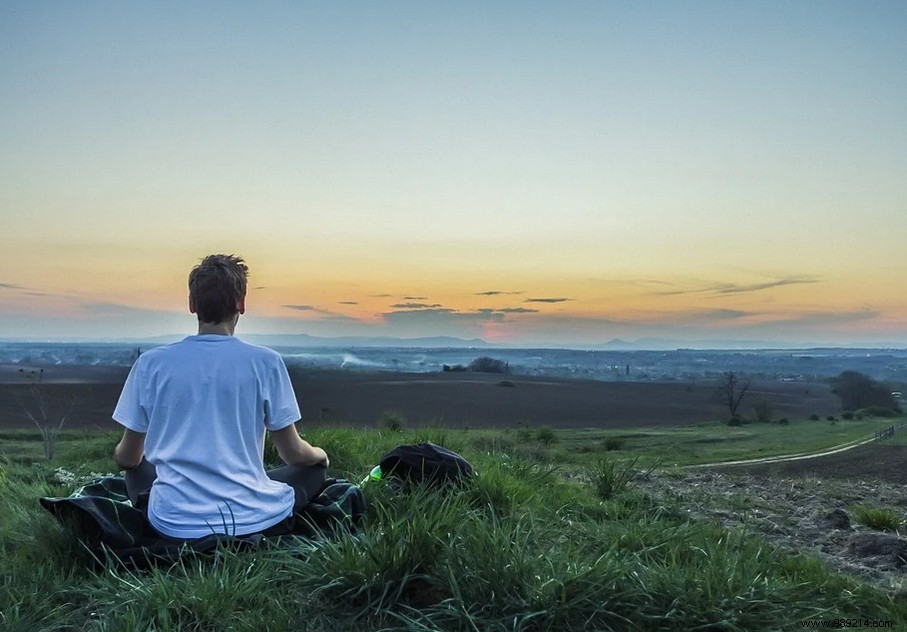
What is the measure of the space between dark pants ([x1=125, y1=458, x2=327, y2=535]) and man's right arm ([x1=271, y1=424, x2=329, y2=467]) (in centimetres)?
14

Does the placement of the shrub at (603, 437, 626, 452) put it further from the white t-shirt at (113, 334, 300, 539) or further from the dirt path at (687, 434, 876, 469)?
the white t-shirt at (113, 334, 300, 539)

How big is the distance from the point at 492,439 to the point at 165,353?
5.40 metres

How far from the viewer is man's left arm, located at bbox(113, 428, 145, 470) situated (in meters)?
3.79

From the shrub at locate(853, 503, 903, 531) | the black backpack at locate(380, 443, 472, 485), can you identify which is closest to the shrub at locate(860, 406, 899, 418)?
the shrub at locate(853, 503, 903, 531)

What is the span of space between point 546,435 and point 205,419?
767 centimetres

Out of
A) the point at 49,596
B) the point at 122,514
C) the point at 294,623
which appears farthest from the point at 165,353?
the point at 294,623

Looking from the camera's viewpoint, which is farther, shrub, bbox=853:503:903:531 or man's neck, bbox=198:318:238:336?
shrub, bbox=853:503:903:531

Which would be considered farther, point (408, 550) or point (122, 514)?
point (122, 514)

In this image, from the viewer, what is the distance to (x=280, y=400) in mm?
3656

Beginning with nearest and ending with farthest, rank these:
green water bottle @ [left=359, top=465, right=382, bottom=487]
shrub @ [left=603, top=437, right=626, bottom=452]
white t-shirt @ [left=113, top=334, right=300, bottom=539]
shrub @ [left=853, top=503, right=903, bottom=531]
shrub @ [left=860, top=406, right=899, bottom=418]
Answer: white t-shirt @ [left=113, top=334, right=300, bottom=539]
green water bottle @ [left=359, top=465, right=382, bottom=487]
shrub @ [left=853, top=503, right=903, bottom=531]
shrub @ [left=603, top=437, right=626, bottom=452]
shrub @ [left=860, top=406, right=899, bottom=418]

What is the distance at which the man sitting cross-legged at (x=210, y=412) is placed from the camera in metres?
3.58

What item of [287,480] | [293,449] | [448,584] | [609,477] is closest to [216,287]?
[293,449]

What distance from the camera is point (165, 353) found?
361 cm

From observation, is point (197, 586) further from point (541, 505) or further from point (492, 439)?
point (492, 439)
